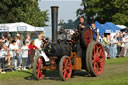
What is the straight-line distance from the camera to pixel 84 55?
34.6ft

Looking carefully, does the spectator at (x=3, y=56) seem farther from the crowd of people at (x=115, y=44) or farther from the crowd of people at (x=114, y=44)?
the crowd of people at (x=115, y=44)

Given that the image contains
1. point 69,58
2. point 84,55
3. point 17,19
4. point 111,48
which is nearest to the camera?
point 69,58

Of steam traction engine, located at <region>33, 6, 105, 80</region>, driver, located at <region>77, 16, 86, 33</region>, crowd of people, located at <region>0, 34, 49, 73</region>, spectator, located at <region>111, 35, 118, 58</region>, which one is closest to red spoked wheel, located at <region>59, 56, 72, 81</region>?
steam traction engine, located at <region>33, 6, 105, 80</region>

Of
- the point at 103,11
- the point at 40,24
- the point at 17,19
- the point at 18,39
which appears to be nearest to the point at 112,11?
the point at 103,11

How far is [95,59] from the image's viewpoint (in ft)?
35.3

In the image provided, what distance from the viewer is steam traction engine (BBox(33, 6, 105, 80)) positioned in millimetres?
9750

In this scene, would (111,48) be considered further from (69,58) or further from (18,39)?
(69,58)

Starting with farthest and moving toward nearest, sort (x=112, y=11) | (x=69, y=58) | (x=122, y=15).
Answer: (x=112, y=11), (x=122, y=15), (x=69, y=58)

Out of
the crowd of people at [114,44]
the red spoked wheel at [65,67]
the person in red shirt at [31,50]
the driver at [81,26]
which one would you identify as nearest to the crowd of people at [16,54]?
the person in red shirt at [31,50]

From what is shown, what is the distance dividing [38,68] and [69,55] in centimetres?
111

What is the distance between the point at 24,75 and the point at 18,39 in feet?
12.3

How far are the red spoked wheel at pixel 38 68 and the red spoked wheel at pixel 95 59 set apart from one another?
154 cm

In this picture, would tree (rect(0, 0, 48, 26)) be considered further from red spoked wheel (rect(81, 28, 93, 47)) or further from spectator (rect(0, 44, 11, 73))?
red spoked wheel (rect(81, 28, 93, 47))

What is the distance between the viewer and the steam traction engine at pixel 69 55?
9.75 metres
